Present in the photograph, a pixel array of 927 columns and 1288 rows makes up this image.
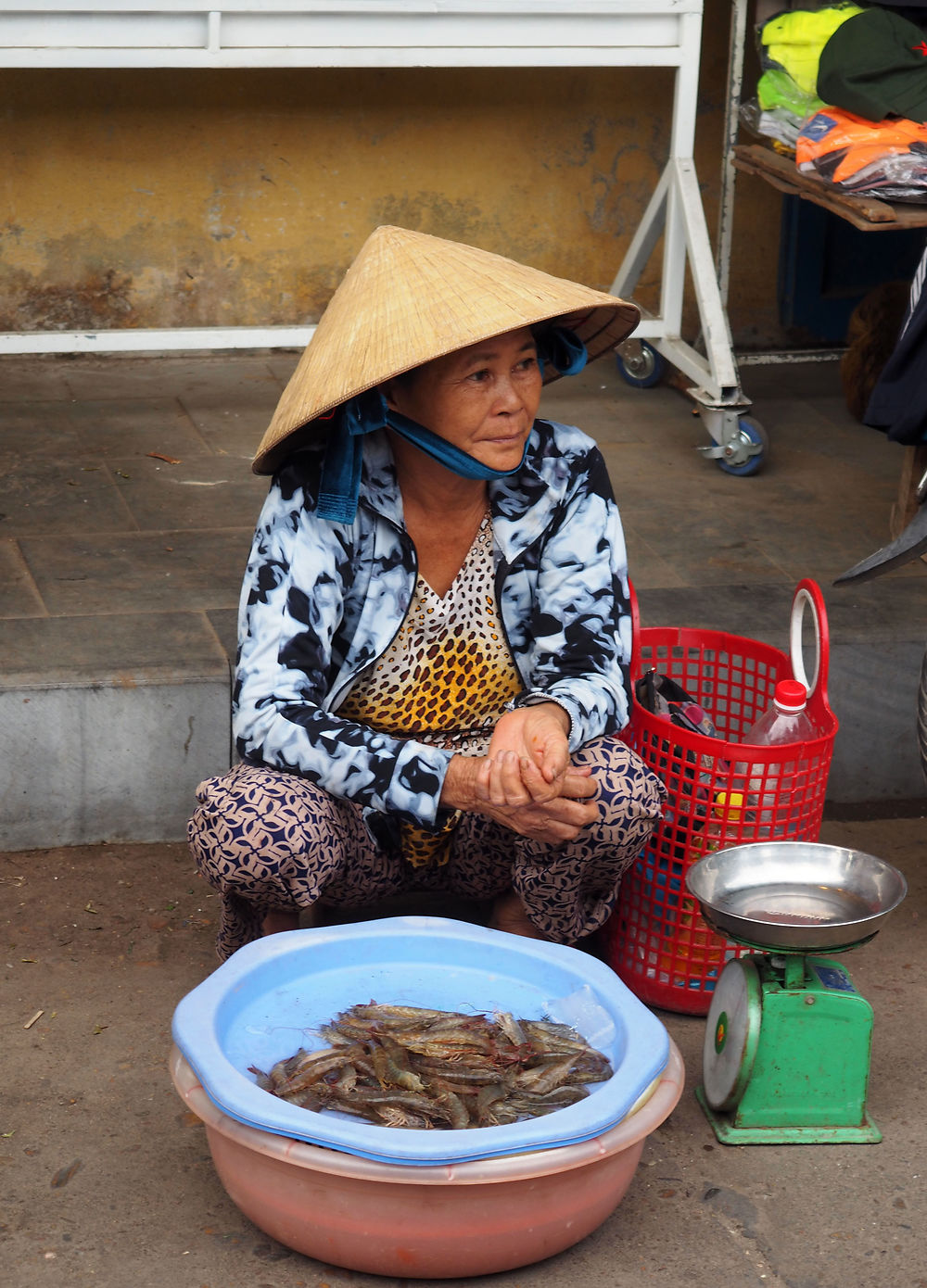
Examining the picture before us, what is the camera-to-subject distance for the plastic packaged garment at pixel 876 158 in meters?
3.99

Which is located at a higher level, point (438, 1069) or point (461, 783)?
point (461, 783)

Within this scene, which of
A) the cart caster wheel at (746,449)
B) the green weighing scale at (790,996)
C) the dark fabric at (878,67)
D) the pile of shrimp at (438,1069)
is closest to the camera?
the pile of shrimp at (438,1069)

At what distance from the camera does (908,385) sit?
3471mm

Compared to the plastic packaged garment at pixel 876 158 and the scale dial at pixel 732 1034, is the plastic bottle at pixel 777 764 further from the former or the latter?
the plastic packaged garment at pixel 876 158

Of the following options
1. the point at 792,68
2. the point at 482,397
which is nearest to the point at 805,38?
the point at 792,68

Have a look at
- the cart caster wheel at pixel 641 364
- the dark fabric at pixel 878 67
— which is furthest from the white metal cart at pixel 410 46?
the dark fabric at pixel 878 67

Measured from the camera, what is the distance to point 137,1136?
2500 millimetres

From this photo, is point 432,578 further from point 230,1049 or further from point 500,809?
point 230,1049

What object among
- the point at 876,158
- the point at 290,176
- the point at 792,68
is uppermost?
the point at 792,68

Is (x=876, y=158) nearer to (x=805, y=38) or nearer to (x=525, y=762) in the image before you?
(x=805, y=38)

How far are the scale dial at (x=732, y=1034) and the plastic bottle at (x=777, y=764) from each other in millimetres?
299

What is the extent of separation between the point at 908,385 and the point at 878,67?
3.60 ft

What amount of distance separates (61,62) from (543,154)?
189 cm

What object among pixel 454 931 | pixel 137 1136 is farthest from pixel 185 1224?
pixel 454 931
